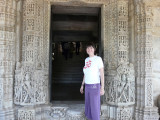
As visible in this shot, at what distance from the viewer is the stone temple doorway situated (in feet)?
16.8

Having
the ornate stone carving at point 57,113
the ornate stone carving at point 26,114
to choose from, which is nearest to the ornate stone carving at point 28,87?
the ornate stone carving at point 26,114

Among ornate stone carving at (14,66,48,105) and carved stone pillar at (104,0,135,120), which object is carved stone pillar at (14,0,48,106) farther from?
carved stone pillar at (104,0,135,120)

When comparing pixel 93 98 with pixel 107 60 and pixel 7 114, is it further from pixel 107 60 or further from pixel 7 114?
pixel 7 114

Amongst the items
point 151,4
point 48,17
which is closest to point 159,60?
point 151,4

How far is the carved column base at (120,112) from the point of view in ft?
12.3

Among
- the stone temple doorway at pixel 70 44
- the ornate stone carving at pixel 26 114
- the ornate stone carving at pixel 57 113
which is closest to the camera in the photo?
the ornate stone carving at pixel 26 114

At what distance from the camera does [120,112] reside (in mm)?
3744

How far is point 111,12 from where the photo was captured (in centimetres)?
407

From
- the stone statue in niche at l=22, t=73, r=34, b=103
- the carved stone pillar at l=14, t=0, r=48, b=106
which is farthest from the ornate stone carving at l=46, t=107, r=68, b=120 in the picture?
the stone statue in niche at l=22, t=73, r=34, b=103

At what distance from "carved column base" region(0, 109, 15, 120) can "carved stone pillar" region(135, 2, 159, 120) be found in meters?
2.83

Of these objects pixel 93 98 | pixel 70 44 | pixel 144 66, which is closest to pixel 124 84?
pixel 144 66

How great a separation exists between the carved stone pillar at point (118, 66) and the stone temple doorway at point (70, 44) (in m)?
0.47

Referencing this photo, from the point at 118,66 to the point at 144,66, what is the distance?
1.93 feet

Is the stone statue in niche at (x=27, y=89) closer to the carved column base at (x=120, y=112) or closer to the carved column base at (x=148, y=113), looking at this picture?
the carved column base at (x=120, y=112)
